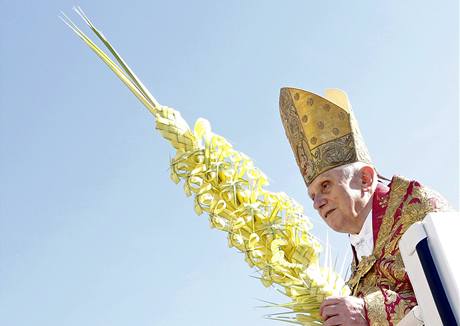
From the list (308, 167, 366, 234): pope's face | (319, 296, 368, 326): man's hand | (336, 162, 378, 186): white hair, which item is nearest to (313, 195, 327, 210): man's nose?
(308, 167, 366, 234): pope's face

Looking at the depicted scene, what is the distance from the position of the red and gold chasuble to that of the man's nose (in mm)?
269

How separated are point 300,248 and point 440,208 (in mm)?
754

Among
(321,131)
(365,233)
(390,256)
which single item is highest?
(321,131)

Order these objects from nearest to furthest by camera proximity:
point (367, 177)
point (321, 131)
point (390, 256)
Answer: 1. point (390, 256)
2. point (367, 177)
3. point (321, 131)

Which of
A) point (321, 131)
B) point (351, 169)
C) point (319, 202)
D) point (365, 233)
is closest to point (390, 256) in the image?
point (365, 233)

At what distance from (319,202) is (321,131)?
1.79ft

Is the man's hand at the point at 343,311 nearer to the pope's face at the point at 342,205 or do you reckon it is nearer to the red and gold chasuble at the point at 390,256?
the red and gold chasuble at the point at 390,256

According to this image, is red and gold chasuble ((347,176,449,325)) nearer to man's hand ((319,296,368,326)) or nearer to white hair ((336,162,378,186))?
man's hand ((319,296,368,326))

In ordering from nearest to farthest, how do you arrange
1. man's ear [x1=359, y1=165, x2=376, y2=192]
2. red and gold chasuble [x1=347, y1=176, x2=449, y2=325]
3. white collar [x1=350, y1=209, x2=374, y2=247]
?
1. red and gold chasuble [x1=347, y1=176, x2=449, y2=325]
2. white collar [x1=350, y1=209, x2=374, y2=247]
3. man's ear [x1=359, y1=165, x2=376, y2=192]

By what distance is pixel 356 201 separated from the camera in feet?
12.7

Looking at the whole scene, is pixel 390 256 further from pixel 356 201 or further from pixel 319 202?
pixel 319 202

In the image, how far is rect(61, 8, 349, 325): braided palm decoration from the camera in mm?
3676

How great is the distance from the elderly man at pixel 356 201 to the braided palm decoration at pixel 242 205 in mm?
181

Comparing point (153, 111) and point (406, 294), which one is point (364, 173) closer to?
point (406, 294)
